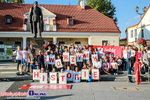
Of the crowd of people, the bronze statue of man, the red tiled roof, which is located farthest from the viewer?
the red tiled roof

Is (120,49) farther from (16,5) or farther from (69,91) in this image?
(16,5)

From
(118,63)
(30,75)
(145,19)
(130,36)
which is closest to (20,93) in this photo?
(30,75)

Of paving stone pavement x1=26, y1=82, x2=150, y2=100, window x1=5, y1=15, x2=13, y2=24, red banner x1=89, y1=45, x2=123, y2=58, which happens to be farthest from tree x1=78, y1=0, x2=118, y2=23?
paving stone pavement x1=26, y1=82, x2=150, y2=100

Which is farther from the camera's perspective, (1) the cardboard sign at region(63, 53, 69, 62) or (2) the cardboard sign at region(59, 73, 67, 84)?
(1) the cardboard sign at region(63, 53, 69, 62)

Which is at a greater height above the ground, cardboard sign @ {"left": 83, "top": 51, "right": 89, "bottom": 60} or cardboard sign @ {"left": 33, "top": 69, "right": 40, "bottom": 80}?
cardboard sign @ {"left": 83, "top": 51, "right": 89, "bottom": 60}

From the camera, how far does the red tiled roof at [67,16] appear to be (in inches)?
1041

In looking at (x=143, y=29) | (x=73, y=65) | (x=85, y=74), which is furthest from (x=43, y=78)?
(x=143, y=29)

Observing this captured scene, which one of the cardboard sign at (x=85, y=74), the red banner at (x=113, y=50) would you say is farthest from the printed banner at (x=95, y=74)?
the red banner at (x=113, y=50)

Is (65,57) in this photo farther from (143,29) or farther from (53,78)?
(143,29)

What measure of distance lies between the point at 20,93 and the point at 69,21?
2166 cm

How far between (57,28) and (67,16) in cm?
346

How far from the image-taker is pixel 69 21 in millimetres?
27672

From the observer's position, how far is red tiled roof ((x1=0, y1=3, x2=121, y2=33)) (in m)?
26.4

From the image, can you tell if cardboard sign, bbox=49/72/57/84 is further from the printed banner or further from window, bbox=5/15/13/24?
window, bbox=5/15/13/24
